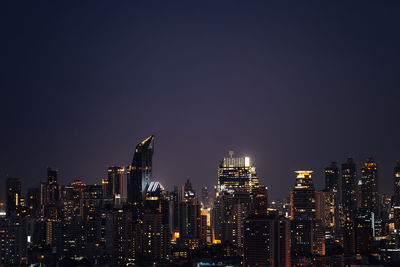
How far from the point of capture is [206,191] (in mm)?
42719

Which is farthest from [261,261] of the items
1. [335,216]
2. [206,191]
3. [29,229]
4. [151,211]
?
[206,191]

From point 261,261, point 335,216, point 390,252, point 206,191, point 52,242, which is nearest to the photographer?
point 261,261

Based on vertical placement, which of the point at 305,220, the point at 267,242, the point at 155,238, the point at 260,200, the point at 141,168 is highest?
the point at 141,168

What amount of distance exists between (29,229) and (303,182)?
13083mm

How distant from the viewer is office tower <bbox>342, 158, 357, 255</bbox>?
29.6 meters

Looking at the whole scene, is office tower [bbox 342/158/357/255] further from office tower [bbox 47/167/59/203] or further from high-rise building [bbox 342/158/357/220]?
office tower [bbox 47/167/59/203]

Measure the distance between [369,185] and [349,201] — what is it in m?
2.08

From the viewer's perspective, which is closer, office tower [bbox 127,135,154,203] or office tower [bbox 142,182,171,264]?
office tower [bbox 142,182,171,264]

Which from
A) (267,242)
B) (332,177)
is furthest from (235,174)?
(267,242)

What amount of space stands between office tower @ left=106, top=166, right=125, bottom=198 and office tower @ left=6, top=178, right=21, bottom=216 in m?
5.12

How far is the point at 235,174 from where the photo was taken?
4278 cm

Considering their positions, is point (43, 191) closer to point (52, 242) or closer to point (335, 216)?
point (52, 242)

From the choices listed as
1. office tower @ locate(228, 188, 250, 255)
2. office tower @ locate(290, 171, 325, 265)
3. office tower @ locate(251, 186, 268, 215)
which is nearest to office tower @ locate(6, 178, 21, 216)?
office tower @ locate(228, 188, 250, 255)

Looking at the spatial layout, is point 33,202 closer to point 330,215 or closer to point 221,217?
point 221,217
